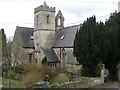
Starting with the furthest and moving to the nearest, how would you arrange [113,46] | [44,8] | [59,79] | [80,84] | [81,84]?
[44,8], [59,79], [113,46], [81,84], [80,84]

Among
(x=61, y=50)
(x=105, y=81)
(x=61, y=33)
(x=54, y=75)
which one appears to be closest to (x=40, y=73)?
(x=54, y=75)

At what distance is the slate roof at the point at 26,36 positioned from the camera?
4011 cm

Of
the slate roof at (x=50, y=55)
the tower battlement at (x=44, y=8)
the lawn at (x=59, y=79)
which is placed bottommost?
the lawn at (x=59, y=79)

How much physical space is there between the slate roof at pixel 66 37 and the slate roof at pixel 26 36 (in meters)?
5.41

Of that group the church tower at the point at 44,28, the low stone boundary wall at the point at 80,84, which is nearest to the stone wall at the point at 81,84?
the low stone boundary wall at the point at 80,84

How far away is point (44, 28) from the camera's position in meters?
38.6

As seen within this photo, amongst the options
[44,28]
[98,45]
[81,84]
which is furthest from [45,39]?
[81,84]

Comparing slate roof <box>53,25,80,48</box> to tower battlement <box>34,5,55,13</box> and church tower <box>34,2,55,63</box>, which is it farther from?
tower battlement <box>34,5,55,13</box>

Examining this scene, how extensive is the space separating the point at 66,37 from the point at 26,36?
906cm

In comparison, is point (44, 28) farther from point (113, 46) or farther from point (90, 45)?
point (113, 46)

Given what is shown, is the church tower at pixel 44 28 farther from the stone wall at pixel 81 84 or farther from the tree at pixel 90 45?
the stone wall at pixel 81 84

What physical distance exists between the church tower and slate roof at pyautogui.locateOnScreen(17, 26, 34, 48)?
1901 mm

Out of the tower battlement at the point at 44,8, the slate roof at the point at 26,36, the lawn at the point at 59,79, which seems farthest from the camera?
the slate roof at the point at 26,36

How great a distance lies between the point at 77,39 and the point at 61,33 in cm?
1262
